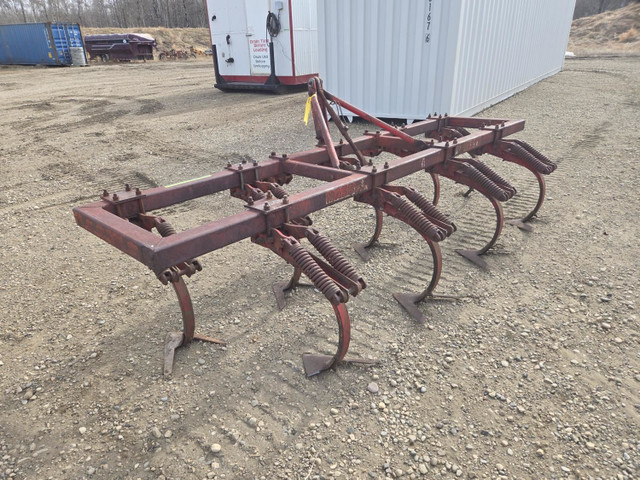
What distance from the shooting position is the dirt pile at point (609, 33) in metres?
26.0

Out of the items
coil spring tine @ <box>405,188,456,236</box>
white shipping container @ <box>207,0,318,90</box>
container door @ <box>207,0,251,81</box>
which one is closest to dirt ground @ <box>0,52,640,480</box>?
coil spring tine @ <box>405,188,456,236</box>

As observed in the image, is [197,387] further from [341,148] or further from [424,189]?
[424,189]

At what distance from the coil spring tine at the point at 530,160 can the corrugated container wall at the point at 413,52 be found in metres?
3.82

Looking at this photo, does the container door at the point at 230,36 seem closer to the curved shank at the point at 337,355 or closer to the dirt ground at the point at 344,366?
the dirt ground at the point at 344,366

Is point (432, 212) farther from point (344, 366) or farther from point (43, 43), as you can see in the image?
point (43, 43)

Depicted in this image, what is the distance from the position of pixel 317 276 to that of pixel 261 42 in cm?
1031

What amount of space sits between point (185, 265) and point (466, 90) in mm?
7063

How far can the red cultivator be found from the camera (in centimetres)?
195

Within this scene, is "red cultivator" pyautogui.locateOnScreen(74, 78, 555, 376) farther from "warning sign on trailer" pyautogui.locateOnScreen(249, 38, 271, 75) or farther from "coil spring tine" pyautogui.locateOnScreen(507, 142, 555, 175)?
"warning sign on trailer" pyautogui.locateOnScreen(249, 38, 271, 75)

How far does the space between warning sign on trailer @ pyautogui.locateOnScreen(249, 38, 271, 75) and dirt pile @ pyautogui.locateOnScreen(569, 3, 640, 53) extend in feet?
76.9

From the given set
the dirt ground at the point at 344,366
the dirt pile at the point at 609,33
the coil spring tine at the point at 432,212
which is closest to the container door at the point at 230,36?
the dirt ground at the point at 344,366

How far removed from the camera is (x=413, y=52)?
718cm

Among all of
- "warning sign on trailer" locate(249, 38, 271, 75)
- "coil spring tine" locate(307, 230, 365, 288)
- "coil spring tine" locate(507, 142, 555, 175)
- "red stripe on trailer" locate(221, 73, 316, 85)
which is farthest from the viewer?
"red stripe on trailer" locate(221, 73, 316, 85)

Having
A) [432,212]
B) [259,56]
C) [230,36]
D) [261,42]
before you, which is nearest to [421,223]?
[432,212]
